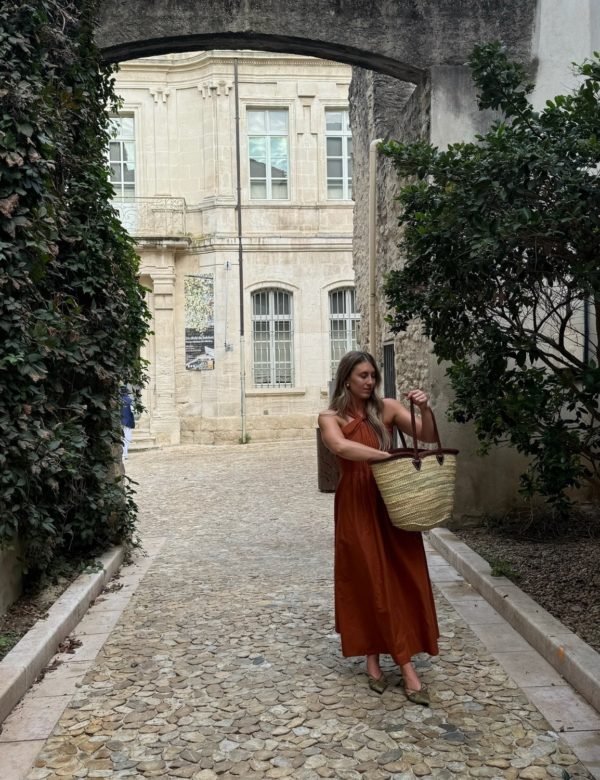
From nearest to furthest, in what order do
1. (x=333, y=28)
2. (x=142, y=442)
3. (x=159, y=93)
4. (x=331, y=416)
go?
(x=331, y=416), (x=333, y=28), (x=142, y=442), (x=159, y=93)

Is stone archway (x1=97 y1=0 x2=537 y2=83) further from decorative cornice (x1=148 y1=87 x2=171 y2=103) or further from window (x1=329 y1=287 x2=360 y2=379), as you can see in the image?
decorative cornice (x1=148 y1=87 x2=171 y2=103)

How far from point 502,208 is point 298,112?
17.4 m

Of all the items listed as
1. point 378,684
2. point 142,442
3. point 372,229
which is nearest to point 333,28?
point 372,229

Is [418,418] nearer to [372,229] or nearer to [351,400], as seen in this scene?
[351,400]

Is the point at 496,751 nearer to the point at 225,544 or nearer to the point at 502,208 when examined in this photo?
the point at 502,208

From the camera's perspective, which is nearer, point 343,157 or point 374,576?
point 374,576

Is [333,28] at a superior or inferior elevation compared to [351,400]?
superior

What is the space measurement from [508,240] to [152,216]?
55.9 ft

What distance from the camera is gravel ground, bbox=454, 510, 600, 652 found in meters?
4.75

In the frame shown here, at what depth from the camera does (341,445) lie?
371 cm

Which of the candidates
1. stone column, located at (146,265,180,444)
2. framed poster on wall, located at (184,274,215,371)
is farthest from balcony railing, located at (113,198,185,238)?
framed poster on wall, located at (184,274,215,371)

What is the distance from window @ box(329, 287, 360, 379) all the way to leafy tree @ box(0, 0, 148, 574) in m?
13.4

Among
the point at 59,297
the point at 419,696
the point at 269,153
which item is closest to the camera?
the point at 419,696

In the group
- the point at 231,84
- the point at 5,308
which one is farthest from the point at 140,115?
the point at 5,308
